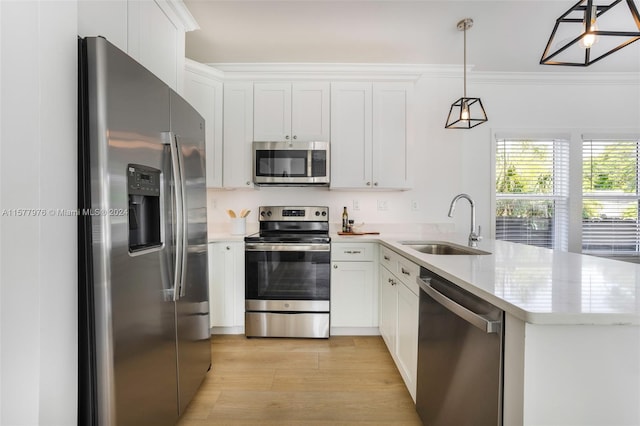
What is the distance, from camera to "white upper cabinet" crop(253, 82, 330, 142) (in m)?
2.95

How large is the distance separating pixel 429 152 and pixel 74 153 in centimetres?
299

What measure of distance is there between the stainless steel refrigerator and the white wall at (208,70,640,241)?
1.67 m

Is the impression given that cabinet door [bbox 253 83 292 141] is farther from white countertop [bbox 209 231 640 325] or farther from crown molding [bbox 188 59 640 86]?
white countertop [bbox 209 231 640 325]

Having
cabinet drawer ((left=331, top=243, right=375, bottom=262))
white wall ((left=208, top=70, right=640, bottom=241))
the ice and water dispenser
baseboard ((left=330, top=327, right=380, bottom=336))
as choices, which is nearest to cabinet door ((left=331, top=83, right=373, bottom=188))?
white wall ((left=208, top=70, right=640, bottom=241))

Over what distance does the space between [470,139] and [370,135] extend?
1.14 m

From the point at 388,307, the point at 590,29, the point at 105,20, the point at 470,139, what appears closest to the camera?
the point at 590,29

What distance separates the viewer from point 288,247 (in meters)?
2.63

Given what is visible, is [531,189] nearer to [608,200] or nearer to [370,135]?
[608,200]

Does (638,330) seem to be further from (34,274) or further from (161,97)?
(161,97)

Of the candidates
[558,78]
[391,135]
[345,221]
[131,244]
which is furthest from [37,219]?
[558,78]

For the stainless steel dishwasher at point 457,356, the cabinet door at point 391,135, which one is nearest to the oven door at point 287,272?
the cabinet door at point 391,135

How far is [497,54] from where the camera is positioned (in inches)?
111

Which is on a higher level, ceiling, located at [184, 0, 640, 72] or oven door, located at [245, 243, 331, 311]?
ceiling, located at [184, 0, 640, 72]

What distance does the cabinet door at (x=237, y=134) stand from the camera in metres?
2.96
